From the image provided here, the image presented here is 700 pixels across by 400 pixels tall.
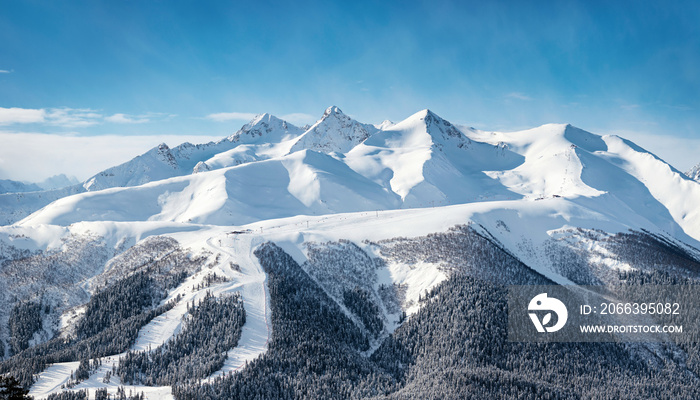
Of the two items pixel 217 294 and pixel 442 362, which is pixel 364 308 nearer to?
pixel 442 362

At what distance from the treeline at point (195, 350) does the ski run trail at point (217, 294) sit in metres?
1.87

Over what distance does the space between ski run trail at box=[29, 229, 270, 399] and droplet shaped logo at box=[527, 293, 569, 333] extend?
76891 mm

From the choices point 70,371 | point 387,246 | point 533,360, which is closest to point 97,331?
point 70,371

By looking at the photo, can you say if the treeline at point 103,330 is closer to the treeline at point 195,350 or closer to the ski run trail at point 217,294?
the ski run trail at point 217,294

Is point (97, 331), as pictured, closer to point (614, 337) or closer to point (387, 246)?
point (387, 246)

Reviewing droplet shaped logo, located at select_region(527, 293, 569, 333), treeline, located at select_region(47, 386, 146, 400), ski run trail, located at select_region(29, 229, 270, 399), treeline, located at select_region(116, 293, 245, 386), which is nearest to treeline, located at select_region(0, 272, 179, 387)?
ski run trail, located at select_region(29, 229, 270, 399)

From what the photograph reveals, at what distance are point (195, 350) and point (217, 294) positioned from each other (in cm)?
2043

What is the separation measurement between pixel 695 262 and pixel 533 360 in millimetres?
121997

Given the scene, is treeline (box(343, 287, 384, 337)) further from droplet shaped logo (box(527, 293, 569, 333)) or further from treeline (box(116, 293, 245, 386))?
droplet shaped logo (box(527, 293, 569, 333))

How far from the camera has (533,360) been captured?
119 meters

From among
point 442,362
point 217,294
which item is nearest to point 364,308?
point 442,362

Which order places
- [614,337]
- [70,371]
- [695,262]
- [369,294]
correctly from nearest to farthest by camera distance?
[70,371] < [614,337] < [369,294] < [695,262]

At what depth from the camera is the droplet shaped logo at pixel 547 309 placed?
432 ft

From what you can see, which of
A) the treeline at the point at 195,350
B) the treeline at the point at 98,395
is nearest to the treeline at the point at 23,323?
the treeline at the point at 195,350
